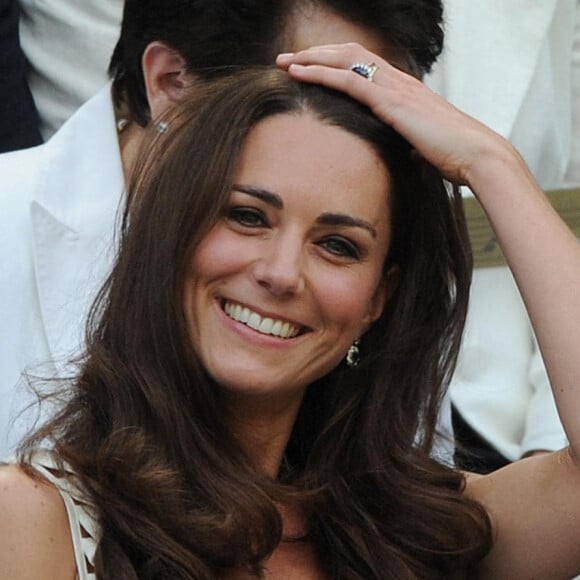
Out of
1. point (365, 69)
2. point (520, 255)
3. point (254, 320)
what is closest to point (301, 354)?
point (254, 320)

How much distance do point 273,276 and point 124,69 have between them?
934 mm

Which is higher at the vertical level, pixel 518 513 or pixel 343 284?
pixel 343 284

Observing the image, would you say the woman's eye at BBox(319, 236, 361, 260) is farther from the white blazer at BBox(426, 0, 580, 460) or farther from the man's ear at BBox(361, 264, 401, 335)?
the white blazer at BBox(426, 0, 580, 460)

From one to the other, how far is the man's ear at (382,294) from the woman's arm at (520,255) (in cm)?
18

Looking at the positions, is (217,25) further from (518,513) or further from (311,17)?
(518,513)

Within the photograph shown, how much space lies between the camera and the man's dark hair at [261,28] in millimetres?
3289

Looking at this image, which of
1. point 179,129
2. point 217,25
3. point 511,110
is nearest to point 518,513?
point 179,129

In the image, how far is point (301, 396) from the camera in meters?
3.03

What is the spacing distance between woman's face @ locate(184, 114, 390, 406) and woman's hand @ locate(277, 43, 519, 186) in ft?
0.25

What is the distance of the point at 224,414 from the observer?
113 inches

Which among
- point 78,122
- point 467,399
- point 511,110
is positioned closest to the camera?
point 78,122

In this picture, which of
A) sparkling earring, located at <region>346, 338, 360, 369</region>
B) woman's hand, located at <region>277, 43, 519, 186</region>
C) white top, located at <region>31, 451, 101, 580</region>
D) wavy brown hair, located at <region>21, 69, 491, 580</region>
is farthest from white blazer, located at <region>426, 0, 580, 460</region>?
white top, located at <region>31, 451, 101, 580</region>

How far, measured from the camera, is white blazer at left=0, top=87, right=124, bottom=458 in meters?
3.30

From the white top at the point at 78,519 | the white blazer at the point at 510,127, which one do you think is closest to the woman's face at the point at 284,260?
the white top at the point at 78,519
